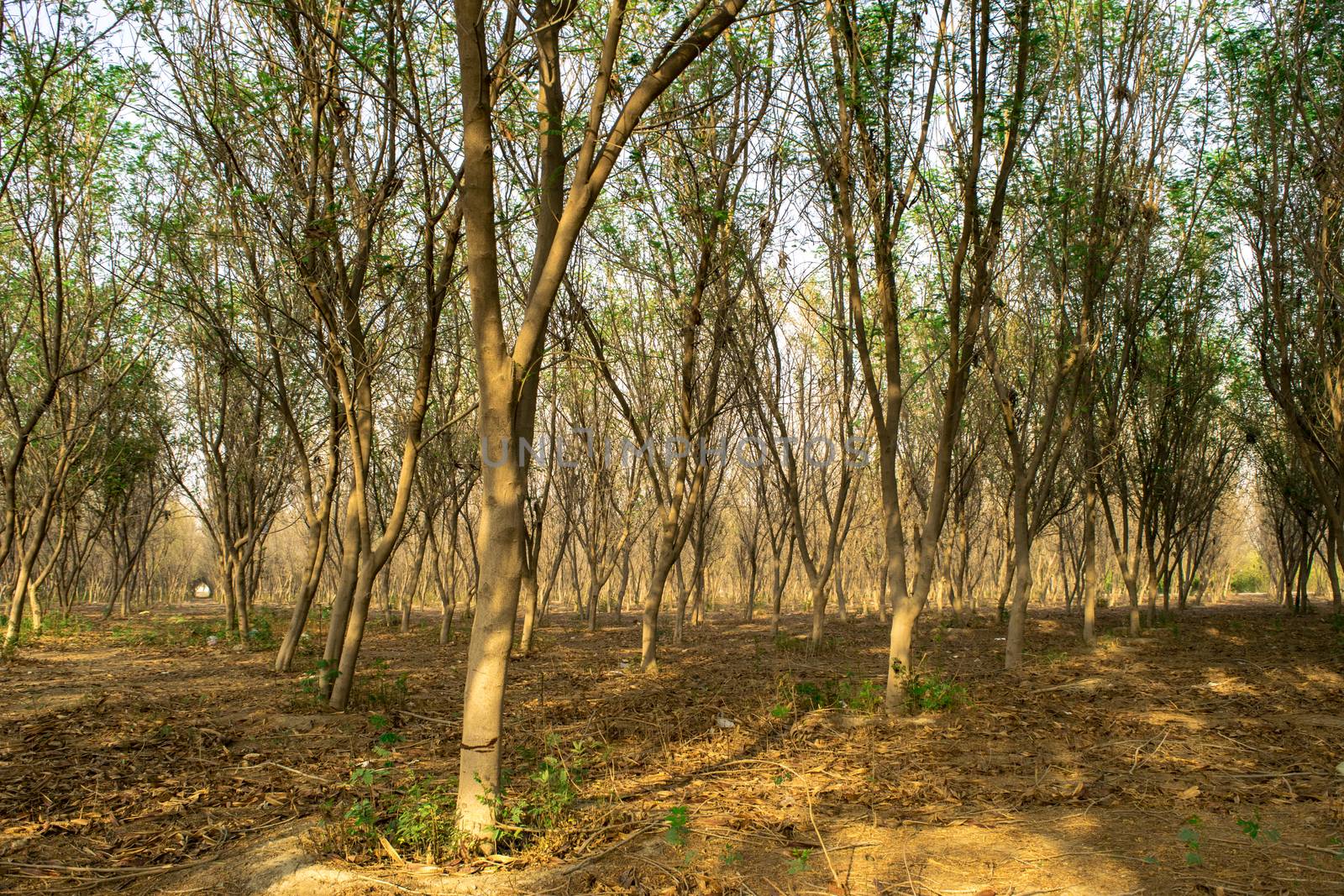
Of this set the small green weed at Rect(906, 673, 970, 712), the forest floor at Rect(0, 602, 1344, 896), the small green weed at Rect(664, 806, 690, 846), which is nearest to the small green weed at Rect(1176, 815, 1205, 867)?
the forest floor at Rect(0, 602, 1344, 896)

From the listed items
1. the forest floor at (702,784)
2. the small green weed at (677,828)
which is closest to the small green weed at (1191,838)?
the forest floor at (702,784)

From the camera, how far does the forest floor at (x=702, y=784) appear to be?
370 cm

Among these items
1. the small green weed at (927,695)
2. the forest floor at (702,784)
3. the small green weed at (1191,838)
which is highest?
the small green weed at (927,695)

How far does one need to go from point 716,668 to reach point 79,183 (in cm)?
921

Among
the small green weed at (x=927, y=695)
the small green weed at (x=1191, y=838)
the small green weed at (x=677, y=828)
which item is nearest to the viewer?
the small green weed at (x=1191, y=838)

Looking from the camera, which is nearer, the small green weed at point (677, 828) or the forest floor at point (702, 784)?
the forest floor at point (702, 784)

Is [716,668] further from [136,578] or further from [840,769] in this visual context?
[136,578]

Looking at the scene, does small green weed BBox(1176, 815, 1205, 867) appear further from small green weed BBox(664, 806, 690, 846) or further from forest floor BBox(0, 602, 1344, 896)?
small green weed BBox(664, 806, 690, 846)

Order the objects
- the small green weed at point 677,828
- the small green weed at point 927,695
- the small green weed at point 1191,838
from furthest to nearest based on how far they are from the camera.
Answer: the small green weed at point 927,695 → the small green weed at point 677,828 → the small green weed at point 1191,838

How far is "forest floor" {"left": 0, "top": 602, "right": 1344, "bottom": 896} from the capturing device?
370 centimetres

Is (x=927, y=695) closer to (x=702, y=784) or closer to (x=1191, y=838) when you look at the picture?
(x=702, y=784)

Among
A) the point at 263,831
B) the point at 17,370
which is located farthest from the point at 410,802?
the point at 17,370

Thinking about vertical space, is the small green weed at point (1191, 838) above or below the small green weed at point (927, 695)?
below

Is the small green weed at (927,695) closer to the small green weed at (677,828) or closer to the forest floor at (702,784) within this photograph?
the forest floor at (702,784)
